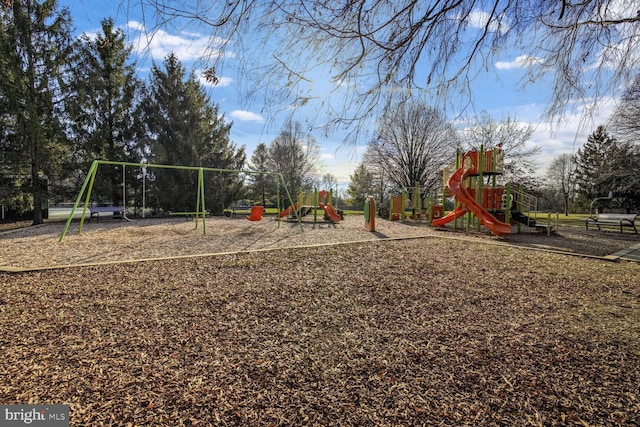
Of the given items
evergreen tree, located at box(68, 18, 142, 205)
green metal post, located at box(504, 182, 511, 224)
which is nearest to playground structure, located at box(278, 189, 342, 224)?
green metal post, located at box(504, 182, 511, 224)

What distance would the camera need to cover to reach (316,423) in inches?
66.7

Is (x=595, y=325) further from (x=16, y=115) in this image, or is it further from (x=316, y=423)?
(x=16, y=115)

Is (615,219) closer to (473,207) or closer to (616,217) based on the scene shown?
(616,217)

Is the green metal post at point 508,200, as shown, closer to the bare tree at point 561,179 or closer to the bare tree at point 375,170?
the bare tree at point 375,170

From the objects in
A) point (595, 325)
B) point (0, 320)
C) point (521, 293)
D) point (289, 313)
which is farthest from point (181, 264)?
point (595, 325)

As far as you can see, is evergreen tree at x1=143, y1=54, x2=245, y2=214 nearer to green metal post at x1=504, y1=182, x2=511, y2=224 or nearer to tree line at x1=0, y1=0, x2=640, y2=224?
tree line at x1=0, y1=0, x2=640, y2=224

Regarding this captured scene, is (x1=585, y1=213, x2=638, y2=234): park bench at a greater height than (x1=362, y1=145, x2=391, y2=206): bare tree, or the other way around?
(x1=362, y1=145, x2=391, y2=206): bare tree

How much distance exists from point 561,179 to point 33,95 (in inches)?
1881

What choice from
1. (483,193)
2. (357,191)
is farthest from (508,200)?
(357,191)

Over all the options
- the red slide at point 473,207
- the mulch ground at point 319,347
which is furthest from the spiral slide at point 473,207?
the mulch ground at point 319,347

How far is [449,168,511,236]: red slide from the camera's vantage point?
30.4 feet

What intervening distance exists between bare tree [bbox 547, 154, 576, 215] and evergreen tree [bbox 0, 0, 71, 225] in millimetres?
44058

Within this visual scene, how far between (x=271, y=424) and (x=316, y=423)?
23 cm

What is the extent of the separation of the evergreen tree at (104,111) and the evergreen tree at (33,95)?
2.45 feet
